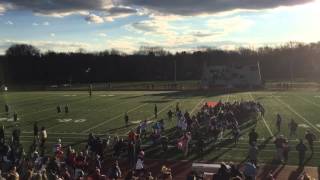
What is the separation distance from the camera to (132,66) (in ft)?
462

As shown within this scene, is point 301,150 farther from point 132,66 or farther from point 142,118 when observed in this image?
point 132,66

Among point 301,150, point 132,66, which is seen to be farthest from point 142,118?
point 132,66

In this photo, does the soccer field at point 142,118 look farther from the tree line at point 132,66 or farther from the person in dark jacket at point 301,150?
the tree line at point 132,66

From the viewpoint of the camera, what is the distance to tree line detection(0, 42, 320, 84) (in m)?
134

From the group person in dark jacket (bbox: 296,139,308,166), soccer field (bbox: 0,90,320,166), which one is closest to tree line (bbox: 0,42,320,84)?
soccer field (bbox: 0,90,320,166)

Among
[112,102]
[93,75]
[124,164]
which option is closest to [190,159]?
[124,164]

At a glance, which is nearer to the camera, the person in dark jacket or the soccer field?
the person in dark jacket

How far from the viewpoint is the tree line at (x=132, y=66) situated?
13362 centimetres

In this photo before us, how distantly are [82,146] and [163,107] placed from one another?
20.3m

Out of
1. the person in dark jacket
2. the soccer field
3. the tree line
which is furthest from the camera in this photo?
the tree line

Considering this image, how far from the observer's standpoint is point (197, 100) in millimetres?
55938

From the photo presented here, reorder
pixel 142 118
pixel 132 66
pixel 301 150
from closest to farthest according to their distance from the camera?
pixel 301 150, pixel 142 118, pixel 132 66

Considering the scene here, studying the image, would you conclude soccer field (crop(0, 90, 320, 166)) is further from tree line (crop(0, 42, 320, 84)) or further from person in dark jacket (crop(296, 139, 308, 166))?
tree line (crop(0, 42, 320, 84))

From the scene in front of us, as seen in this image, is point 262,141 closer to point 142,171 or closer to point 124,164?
point 124,164
